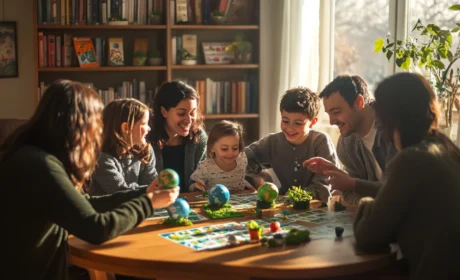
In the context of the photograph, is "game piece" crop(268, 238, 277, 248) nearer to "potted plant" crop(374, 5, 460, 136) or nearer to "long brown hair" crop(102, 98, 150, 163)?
"long brown hair" crop(102, 98, 150, 163)

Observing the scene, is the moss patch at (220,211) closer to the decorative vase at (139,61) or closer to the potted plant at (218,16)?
the decorative vase at (139,61)

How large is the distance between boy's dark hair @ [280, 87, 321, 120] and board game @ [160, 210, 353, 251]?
0.72 metres

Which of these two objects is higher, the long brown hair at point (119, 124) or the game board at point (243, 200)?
the long brown hair at point (119, 124)

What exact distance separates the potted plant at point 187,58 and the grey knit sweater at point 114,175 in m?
2.13

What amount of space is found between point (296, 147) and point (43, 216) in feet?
5.28

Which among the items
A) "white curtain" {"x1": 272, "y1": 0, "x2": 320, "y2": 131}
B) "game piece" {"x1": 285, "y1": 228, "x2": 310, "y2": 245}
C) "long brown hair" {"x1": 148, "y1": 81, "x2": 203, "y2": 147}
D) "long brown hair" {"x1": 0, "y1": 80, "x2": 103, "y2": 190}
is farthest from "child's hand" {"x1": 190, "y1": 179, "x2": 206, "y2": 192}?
"white curtain" {"x1": 272, "y1": 0, "x2": 320, "y2": 131}

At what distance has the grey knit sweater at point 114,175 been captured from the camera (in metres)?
2.86

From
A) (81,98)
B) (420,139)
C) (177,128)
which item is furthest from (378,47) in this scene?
(81,98)

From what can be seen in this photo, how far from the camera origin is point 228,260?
1967 mm

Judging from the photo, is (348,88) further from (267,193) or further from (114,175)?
(114,175)

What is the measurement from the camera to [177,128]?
3.39 metres

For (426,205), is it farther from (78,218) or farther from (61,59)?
(61,59)

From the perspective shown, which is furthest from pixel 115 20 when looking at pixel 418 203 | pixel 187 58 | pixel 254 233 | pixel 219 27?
pixel 418 203

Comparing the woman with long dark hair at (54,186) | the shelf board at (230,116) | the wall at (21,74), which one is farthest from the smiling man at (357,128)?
the wall at (21,74)
